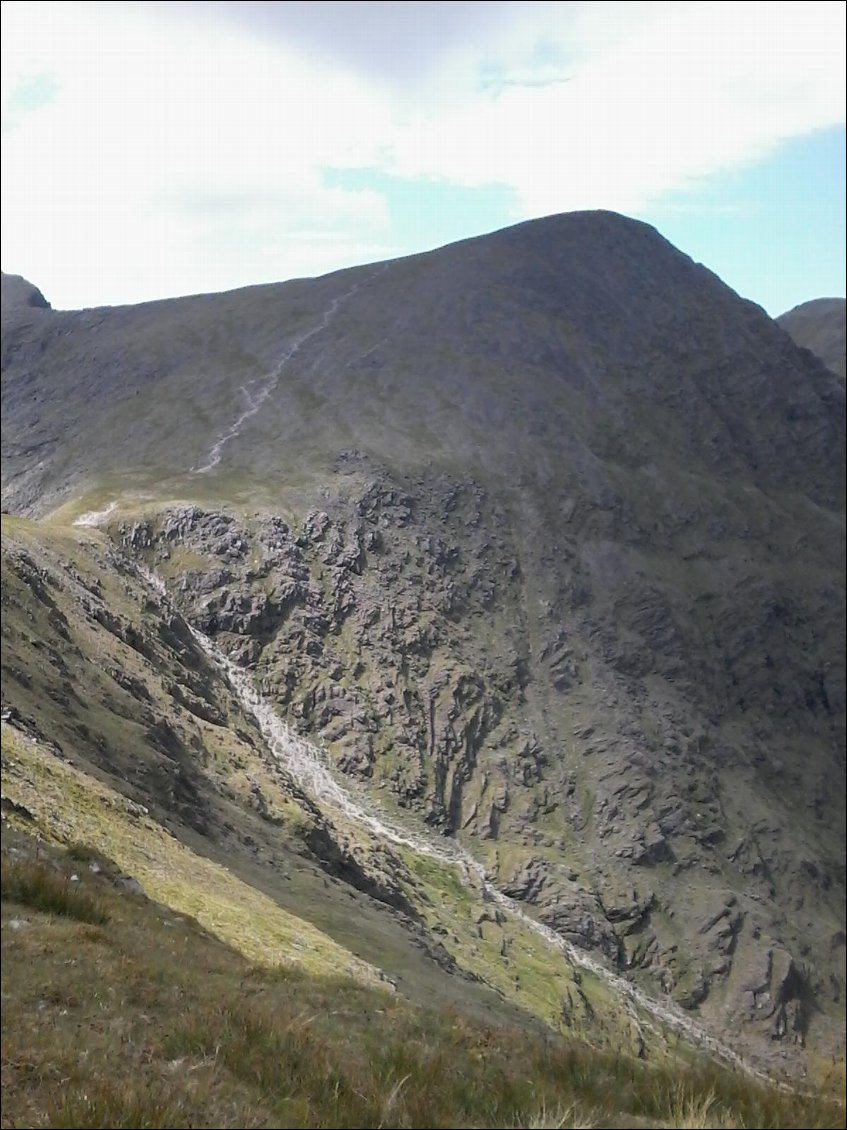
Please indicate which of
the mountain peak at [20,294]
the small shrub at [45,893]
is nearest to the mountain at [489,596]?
the small shrub at [45,893]

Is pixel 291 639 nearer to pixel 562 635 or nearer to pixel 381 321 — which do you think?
pixel 562 635

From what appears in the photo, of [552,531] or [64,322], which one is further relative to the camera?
[64,322]

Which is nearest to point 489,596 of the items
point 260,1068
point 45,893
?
point 45,893

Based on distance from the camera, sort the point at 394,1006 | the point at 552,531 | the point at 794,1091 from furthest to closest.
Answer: the point at 552,531 → the point at 394,1006 → the point at 794,1091

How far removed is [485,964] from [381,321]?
336ft

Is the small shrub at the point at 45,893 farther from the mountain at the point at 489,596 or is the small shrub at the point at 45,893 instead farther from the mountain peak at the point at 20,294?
the mountain peak at the point at 20,294

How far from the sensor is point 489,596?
104188 millimetres

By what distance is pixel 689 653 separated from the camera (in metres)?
107

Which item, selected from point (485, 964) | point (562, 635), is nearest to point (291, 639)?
point (562, 635)

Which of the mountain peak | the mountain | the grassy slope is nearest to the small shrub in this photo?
the grassy slope

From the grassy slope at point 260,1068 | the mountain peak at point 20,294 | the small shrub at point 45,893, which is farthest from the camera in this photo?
the mountain peak at point 20,294

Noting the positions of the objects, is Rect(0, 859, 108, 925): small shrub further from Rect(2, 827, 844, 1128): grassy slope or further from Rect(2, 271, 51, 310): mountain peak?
Rect(2, 271, 51, 310): mountain peak

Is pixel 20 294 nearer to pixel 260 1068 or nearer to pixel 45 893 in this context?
pixel 45 893

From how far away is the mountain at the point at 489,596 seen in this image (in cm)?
6316
